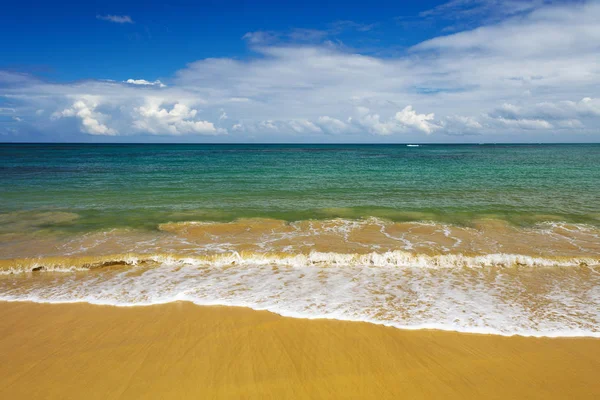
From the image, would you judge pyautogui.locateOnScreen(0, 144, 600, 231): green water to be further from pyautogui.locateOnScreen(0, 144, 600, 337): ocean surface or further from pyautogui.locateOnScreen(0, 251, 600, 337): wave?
pyautogui.locateOnScreen(0, 251, 600, 337): wave

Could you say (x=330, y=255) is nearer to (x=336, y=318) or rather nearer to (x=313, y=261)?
(x=313, y=261)

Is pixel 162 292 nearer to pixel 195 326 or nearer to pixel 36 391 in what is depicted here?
pixel 195 326

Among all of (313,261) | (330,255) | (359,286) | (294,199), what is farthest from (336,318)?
(294,199)

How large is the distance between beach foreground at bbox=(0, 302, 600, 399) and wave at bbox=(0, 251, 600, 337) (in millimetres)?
505

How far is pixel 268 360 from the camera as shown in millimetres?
5422

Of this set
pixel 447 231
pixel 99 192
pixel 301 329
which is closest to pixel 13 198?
pixel 99 192

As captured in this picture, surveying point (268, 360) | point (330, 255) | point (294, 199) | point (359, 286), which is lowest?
point (268, 360)

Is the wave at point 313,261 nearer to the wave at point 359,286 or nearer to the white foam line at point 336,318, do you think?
the wave at point 359,286

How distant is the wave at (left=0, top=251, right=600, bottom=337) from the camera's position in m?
6.70

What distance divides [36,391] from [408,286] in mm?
7427

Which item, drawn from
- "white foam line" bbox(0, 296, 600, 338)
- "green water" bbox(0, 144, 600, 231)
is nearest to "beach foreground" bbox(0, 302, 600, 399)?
"white foam line" bbox(0, 296, 600, 338)

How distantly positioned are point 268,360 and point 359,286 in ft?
11.5

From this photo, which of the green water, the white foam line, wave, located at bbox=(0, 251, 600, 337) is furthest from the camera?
the green water

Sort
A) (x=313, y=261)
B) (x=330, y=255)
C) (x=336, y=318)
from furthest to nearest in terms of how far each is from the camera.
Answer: (x=330, y=255) < (x=313, y=261) < (x=336, y=318)
